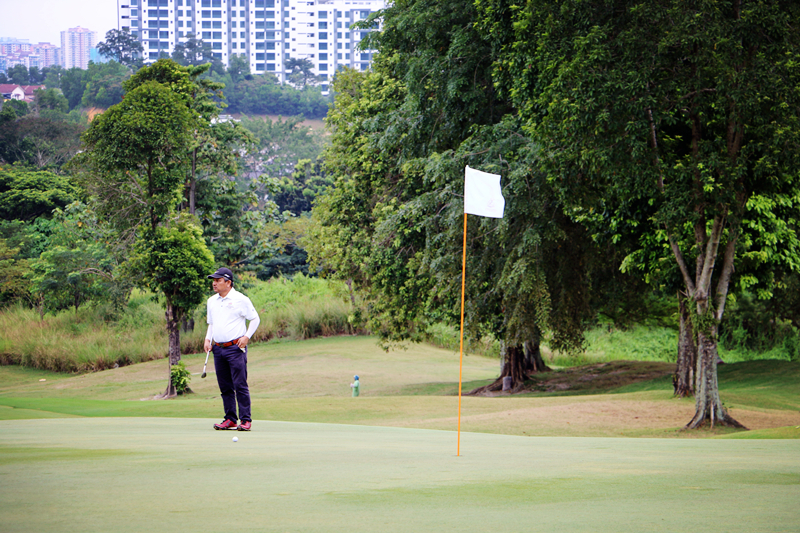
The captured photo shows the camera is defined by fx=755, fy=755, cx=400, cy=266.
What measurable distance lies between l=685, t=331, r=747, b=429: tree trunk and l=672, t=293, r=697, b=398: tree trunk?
3852 millimetres

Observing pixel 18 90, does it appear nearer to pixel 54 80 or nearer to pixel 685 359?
pixel 54 80

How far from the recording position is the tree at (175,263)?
23484 millimetres

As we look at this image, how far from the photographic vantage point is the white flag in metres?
9.73

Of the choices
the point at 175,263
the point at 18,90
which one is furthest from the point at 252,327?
the point at 18,90

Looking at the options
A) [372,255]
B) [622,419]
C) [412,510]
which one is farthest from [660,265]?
[412,510]

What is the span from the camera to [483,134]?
20.4 m

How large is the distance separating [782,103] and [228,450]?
35.6 feet

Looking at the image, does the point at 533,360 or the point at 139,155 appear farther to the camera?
the point at 533,360

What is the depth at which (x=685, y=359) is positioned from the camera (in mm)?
19578

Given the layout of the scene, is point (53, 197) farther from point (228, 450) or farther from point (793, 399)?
point (228, 450)

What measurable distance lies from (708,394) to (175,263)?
51.9 ft

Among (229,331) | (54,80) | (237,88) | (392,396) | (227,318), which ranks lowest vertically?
(392,396)

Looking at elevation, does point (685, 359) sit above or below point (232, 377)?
below

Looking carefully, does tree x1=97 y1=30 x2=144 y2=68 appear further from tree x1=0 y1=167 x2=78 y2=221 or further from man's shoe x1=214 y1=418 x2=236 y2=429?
man's shoe x1=214 y1=418 x2=236 y2=429
